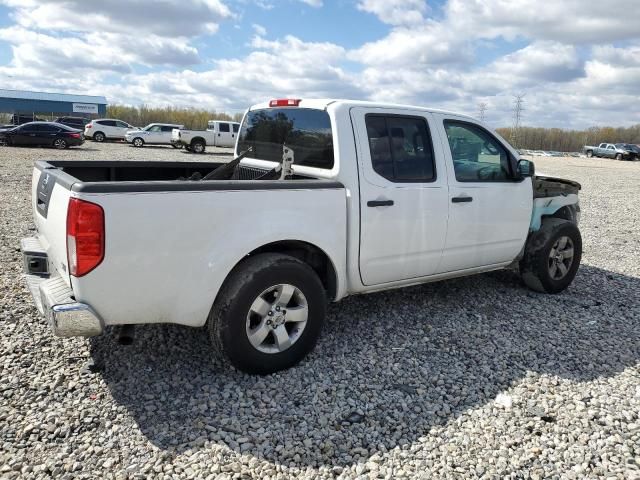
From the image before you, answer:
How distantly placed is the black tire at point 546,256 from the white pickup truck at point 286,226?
0.06 ft

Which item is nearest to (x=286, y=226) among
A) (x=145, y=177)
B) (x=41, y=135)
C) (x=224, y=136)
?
(x=145, y=177)

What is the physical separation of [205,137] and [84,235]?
2691 cm

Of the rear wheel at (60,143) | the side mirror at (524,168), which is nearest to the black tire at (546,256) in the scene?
the side mirror at (524,168)

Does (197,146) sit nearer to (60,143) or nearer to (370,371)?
(60,143)

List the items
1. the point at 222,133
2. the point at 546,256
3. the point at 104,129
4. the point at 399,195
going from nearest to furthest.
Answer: the point at 399,195 → the point at 546,256 → the point at 222,133 → the point at 104,129

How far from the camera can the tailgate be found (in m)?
3.09

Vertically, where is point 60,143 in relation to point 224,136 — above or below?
below

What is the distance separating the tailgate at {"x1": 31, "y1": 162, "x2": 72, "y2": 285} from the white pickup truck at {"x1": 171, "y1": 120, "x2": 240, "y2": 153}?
81.4 ft

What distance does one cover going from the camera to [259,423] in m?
3.16

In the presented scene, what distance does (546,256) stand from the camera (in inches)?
217

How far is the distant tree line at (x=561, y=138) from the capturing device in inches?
3253

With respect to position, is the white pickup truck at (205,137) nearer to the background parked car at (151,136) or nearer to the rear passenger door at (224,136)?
the rear passenger door at (224,136)

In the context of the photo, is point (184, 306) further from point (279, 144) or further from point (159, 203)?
point (279, 144)

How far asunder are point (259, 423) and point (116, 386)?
3.44ft
